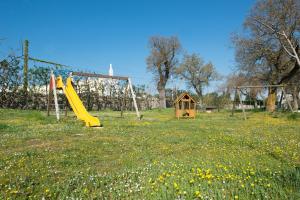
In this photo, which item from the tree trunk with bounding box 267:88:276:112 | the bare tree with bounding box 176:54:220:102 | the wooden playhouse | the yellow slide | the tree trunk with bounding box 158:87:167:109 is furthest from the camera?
the bare tree with bounding box 176:54:220:102

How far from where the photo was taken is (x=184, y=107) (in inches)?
1037

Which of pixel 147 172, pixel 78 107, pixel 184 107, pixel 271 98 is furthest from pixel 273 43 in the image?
pixel 147 172

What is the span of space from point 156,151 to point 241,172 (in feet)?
9.23

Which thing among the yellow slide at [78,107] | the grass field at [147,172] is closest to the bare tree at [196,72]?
the yellow slide at [78,107]

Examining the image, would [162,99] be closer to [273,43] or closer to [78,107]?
[273,43]

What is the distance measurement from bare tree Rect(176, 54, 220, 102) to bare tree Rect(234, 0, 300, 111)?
27439mm

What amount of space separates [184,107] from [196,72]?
37.2 meters

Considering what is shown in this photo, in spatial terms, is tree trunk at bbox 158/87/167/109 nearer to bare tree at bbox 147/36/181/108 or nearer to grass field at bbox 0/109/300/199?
bare tree at bbox 147/36/181/108

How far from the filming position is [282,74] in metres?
32.4

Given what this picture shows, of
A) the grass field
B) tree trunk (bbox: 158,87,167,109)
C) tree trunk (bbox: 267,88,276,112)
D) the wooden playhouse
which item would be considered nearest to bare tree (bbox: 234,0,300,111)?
tree trunk (bbox: 267,88,276,112)

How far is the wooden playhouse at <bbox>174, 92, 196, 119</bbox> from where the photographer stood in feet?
83.7

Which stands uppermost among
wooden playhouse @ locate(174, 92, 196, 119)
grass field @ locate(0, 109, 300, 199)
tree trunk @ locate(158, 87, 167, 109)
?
tree trunk @ locate(158, 87, 167, 109)

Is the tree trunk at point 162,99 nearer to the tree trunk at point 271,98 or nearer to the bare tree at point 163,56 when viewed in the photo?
the bare tree at point 163,56

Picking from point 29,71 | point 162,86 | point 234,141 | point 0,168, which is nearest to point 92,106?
point 29,71
